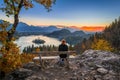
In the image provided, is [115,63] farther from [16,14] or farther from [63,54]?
[16,14]

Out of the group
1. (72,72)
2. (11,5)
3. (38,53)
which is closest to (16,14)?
(11,5)

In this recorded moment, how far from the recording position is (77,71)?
84.4 feet

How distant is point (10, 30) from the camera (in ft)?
84.8

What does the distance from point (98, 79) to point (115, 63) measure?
3.58m

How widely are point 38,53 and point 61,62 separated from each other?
2505 millimetres

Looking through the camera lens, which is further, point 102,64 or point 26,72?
point 102,64

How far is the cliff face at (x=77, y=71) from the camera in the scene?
24312mm

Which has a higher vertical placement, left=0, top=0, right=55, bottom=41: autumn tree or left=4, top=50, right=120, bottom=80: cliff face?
left=0, top=0, right=55, bottom=41: autumn tree

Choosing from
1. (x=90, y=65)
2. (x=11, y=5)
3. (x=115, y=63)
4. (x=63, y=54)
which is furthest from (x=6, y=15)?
(x=115, y=63)

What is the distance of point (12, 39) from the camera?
25.6 m

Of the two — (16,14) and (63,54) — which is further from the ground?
(16,14)

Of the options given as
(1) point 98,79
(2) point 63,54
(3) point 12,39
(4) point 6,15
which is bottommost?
(1) point 98,79

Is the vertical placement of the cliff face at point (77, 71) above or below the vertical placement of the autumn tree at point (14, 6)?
below

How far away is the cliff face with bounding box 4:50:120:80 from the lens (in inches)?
957
